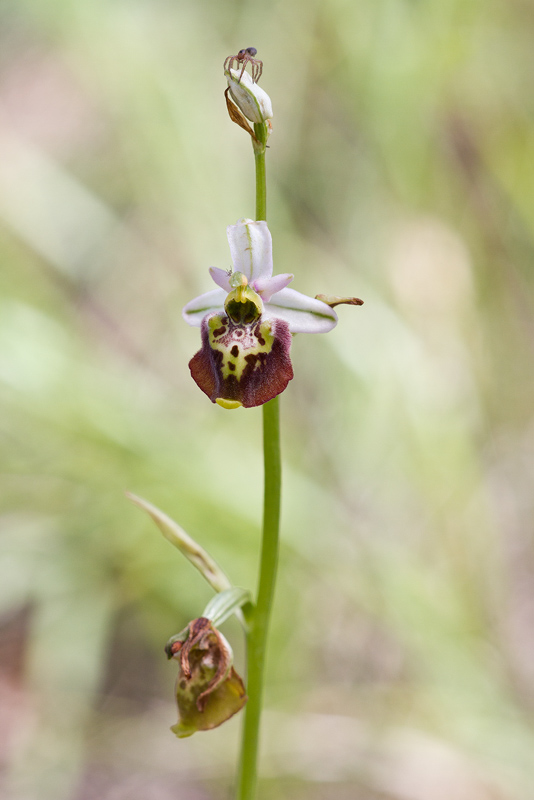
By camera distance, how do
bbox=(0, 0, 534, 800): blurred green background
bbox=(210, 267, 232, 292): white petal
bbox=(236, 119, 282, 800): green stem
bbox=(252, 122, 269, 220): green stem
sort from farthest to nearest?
bbox=(0, 0, 534, 800): blurred green background, bbox=(210, 267, 232, 292): white petal, bbox=(236, 119, 282, 800): green stem, bbox=(252, 122, 269, 220): green stem

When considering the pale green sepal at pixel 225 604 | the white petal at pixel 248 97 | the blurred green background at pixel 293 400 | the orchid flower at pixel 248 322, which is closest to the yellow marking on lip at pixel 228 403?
the orchid flower at pixel 248 322

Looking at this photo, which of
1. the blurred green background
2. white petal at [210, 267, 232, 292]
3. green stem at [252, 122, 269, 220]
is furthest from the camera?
the blurred green background

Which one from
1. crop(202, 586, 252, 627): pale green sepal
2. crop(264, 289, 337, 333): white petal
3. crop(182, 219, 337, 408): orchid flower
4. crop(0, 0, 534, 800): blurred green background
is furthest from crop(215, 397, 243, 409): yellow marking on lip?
crop(0, 0, 534, 800): blurred green background

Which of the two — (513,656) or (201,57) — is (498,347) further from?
(201,57)

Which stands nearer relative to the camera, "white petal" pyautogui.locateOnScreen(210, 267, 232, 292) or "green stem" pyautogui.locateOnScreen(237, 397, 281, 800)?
"green stem" pyautogui.locateOnScreen(237, 397, 281, 800)

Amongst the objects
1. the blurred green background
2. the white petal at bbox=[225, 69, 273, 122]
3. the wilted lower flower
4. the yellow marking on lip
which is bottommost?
the wilted lower flower

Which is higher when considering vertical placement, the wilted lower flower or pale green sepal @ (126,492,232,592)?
pale green sepal @ (126,492,232,592)

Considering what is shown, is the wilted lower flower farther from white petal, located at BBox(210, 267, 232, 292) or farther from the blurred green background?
the blurred green background

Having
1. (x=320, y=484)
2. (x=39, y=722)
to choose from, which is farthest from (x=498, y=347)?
(x=39, y=722)

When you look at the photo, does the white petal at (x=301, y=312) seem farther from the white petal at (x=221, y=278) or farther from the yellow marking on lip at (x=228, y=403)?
the yellow marking on lip at (x=228, y=403)
